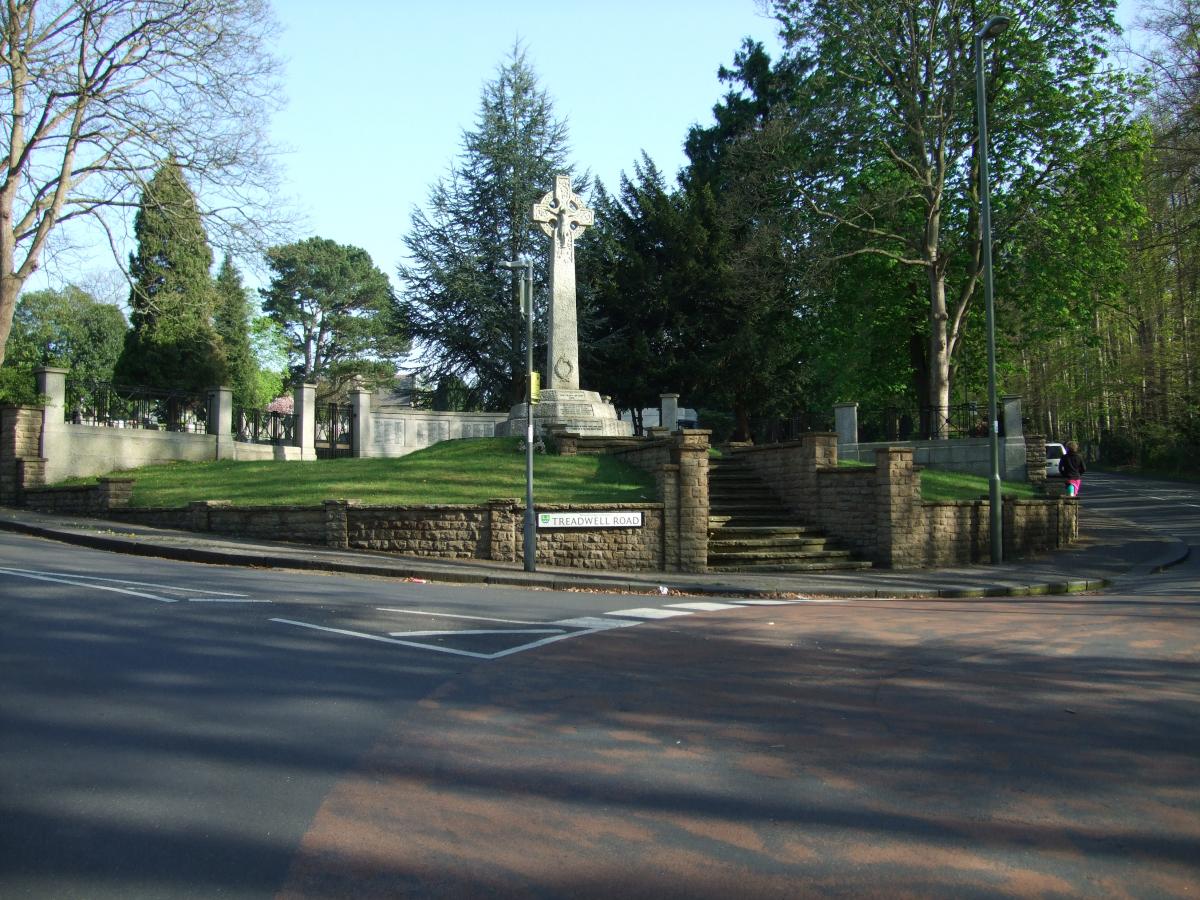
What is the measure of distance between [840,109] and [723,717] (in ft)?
88.2

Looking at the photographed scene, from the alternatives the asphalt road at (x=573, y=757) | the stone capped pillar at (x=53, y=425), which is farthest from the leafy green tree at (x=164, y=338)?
the asphalt road at (x=573, y=757)

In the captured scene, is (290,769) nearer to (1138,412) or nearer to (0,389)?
(0,389)

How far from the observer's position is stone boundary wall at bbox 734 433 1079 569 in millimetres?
19375

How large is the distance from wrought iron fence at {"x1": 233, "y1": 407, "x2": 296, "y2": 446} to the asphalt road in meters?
21.5

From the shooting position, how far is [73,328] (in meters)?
64.8

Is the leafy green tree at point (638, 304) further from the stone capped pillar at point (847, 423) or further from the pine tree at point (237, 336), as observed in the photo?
the pine tree at point (237, 336)

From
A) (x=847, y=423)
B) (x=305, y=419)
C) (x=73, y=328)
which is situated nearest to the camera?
(x=847, y=423)

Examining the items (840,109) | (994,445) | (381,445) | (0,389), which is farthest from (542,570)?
(0,389)

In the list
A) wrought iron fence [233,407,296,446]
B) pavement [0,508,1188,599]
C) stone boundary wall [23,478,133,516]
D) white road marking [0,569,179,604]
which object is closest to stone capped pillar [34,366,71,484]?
stone boundary wall [23,478,133,516]

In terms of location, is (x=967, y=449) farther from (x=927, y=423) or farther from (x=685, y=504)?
(x=685, y=504)

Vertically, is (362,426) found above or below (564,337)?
below

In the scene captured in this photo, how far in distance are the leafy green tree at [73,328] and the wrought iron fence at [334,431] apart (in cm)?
3807

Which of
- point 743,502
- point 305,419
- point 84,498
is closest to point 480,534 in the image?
point 743,502

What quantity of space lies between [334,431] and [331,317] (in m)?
40.3
